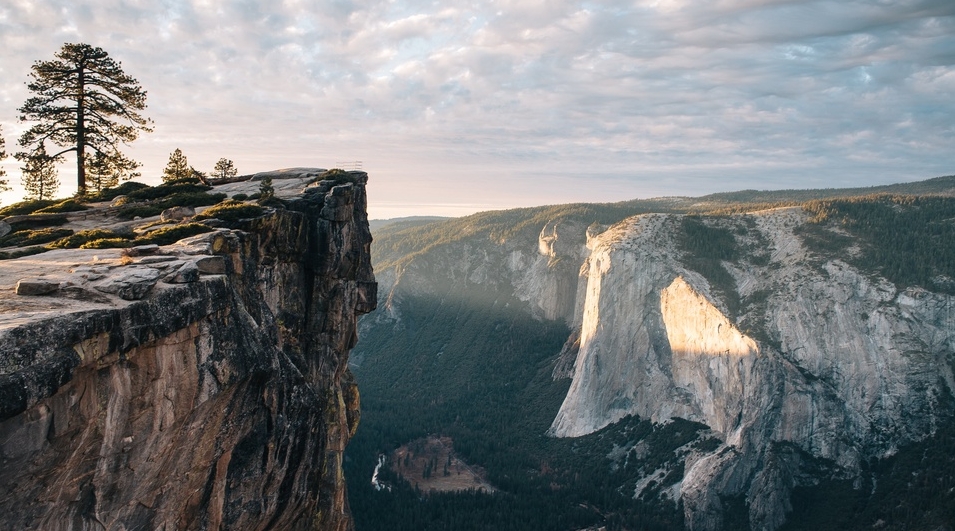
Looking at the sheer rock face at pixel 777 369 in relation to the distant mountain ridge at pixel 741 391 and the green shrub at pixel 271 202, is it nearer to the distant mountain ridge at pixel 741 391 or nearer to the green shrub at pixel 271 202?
the distant mountain ridge at pixel 741 391

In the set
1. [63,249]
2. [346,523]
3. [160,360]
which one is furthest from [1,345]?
[346,523]

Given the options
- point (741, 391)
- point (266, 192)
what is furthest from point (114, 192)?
point (741, 391)

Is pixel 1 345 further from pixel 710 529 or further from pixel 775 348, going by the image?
pixel 775 348

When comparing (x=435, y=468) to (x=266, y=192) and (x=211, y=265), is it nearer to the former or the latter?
(x=266, y=192)

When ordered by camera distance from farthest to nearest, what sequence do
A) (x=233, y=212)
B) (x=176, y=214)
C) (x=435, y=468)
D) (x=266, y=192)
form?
(x=435, y=468) → (x=266, y=192) → (x=176, y=214) → (x=233, y=212)

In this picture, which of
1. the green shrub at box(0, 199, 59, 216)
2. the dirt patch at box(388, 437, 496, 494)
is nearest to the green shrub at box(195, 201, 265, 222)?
the green shrub at box(0, 199, 59, 216)

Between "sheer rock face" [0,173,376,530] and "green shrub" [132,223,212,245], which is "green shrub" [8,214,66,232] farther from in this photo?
"sheer rock face" [0,173,376,530]
